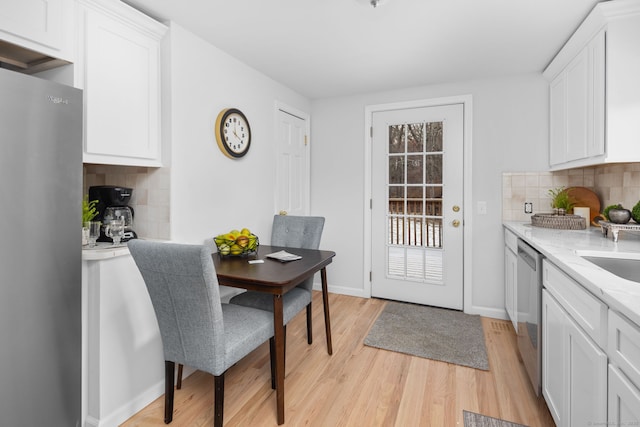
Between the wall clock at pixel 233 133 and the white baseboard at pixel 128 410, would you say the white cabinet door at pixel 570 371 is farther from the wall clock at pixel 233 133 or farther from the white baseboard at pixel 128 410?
the wall clock at pixel 233 133

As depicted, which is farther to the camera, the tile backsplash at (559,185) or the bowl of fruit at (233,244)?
the tile backsplash at (559,185)

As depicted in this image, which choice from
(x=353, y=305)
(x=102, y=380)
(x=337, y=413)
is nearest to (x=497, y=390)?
(x=337, y=413)

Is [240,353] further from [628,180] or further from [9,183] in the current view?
[628,180]

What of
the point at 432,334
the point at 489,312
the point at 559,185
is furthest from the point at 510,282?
the point at 559,185

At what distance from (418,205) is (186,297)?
2578 millimetres

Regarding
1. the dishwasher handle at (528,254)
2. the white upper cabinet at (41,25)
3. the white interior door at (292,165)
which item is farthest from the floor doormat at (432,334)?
the white upper cabinet at (41,25)

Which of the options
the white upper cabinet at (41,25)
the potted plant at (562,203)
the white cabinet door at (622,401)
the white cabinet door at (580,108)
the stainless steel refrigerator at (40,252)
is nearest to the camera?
the white cabinet door at (622,401)

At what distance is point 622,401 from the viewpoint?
0.97 m

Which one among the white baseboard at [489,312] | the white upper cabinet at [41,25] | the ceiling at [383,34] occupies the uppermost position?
the ceiling at [383,34]

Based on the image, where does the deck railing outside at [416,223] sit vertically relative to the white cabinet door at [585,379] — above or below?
above

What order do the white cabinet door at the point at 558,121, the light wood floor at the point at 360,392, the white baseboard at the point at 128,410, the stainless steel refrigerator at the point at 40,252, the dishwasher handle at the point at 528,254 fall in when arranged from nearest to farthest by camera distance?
the stainless steel refrigerator at the point at 40,252
the white baseboard at the point at 128,410
the light wood floor at the point at 360,392
the dishwasher handle at the point at 528,254
the white cabinet door at the point at 558,121

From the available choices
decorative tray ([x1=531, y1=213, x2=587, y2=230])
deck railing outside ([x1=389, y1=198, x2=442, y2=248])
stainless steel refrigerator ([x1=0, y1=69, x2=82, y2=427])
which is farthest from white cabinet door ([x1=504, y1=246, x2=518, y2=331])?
stainless steel refrigerator ([x1=0, y1=69, x2=82, y2=427])

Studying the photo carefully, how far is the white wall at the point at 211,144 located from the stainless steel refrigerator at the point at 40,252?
66 centimetres

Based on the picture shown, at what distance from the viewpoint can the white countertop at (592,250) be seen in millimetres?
981
